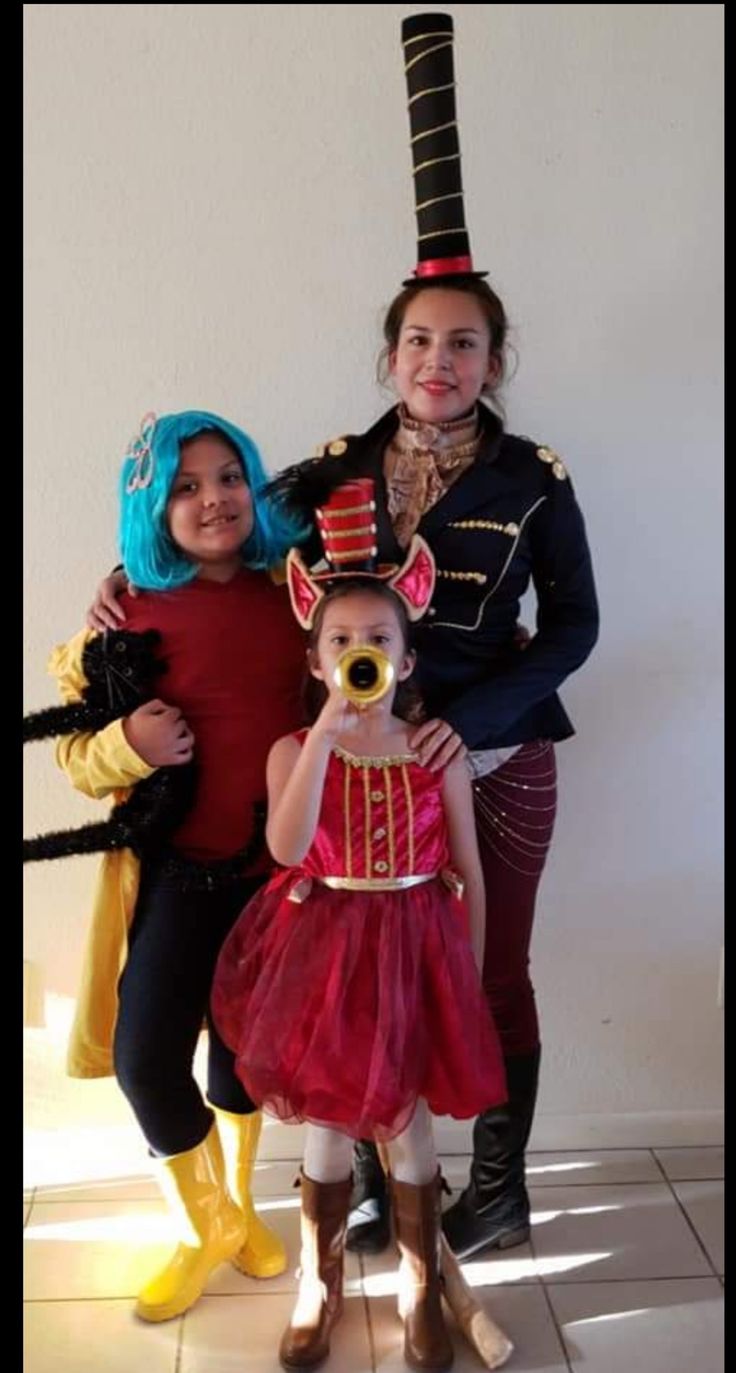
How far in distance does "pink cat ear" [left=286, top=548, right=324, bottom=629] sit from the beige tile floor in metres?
0.95

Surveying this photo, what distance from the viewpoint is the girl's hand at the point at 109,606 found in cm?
164

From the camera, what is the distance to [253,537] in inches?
64.6

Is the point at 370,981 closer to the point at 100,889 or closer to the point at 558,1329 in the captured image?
the point at 100,889

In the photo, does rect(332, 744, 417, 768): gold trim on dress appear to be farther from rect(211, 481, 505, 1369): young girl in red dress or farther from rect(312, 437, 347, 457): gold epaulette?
rect(312, 437, 347, 457): gold epaulette

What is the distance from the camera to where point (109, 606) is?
5.43 ft

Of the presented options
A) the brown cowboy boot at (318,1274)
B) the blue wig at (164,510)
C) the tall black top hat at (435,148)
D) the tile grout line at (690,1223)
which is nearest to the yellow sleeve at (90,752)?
the blue wig at (164,510)

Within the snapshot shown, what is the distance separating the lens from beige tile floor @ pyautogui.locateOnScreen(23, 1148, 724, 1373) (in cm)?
166

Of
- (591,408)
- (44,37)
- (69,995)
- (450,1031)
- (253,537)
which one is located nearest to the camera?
(450,1031)

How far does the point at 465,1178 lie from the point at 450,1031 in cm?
64

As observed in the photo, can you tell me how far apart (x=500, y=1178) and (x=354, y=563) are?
3.14 feet

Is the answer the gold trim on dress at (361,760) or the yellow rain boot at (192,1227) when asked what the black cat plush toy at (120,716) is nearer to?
the gold trim on dress at (361,760)

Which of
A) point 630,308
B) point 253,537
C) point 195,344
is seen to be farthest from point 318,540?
point 630,308

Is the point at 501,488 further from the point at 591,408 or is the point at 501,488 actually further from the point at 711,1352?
the point at 711,1352

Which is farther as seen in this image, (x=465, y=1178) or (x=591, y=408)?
(x=465, y=1178)
